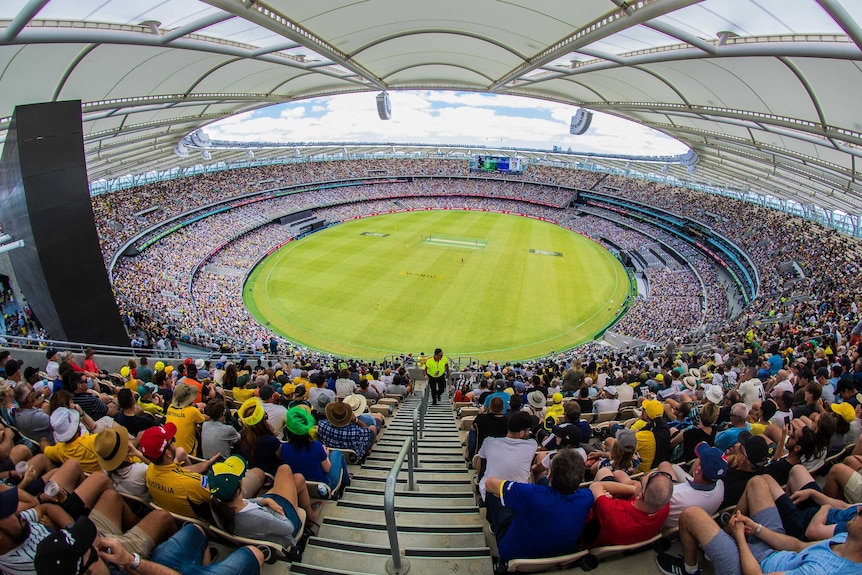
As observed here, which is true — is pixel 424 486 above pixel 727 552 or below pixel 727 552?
below

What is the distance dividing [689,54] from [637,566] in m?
12.4

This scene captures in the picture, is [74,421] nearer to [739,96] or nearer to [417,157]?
[739,96]

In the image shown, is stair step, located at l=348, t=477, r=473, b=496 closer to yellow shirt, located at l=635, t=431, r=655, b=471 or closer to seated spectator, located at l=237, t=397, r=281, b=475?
seated spectator, located at l=237, t=397, r=281, b=475

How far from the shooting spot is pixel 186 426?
16.4 ft

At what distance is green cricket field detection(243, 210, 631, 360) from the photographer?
25.7 m

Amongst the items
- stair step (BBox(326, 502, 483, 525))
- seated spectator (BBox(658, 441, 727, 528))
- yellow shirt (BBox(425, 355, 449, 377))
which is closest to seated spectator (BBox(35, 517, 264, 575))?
stair step (BBox(326, 502, 483, 525))

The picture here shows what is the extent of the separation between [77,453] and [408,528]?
3.58 meters

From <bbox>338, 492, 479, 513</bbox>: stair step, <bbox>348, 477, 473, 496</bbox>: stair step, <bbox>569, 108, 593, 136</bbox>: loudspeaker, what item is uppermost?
<bbox>569, 108, 593, 136</bbox>: loudspeaker

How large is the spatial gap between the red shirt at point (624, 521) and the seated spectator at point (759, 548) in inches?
8.9

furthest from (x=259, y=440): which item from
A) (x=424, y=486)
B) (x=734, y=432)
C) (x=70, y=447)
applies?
(x=734, y=432)

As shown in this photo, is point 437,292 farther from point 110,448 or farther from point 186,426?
point 110,448

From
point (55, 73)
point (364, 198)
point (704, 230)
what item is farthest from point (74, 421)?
point (364, 198)

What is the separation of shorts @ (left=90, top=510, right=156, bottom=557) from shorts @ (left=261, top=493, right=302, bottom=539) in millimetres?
849

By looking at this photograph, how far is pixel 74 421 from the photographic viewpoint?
4469mm
